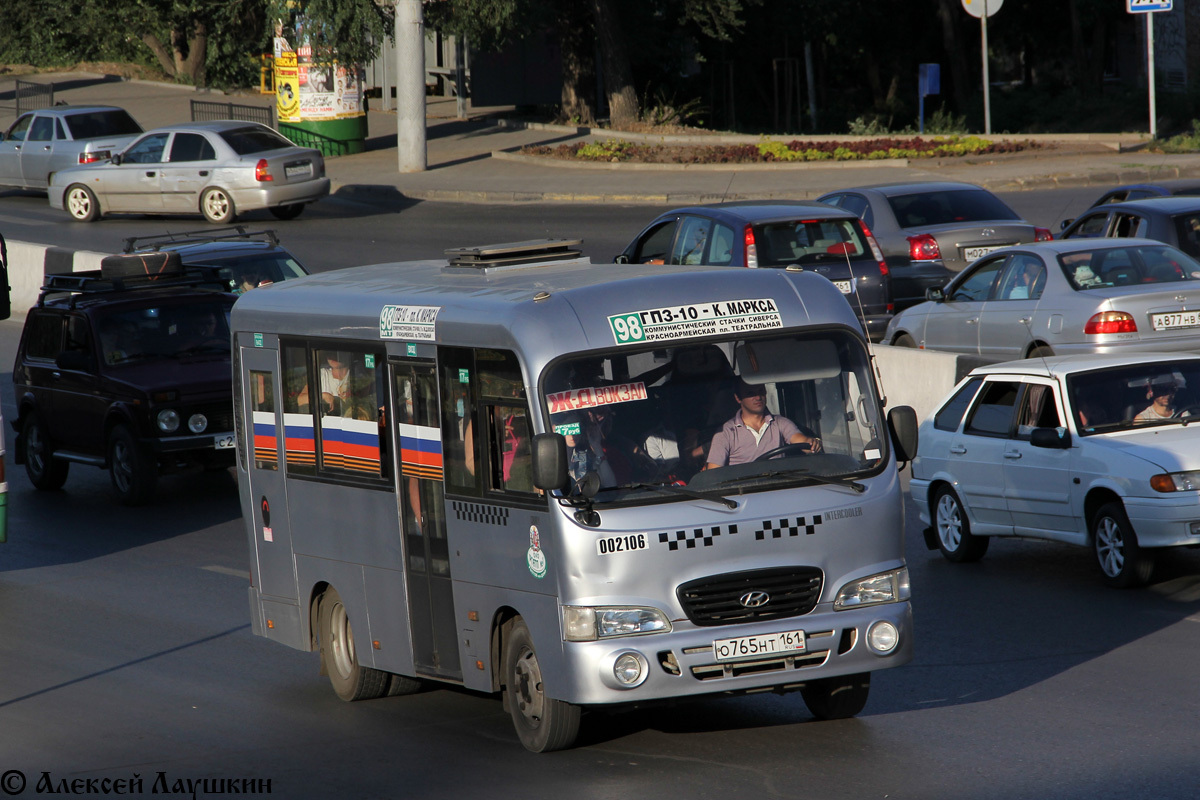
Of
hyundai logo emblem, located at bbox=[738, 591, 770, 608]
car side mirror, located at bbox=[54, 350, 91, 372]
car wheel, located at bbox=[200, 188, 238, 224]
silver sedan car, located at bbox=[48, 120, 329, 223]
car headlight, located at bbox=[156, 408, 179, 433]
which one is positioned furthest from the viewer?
car wheel, located at bbox=[200, 188, 238, 224]

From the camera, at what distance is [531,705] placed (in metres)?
7.71

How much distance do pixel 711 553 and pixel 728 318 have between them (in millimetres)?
1148

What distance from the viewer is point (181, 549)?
13688 mm

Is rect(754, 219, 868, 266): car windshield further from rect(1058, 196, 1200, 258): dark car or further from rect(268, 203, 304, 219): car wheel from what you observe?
rect(268, 203, 304, 219): car wheel

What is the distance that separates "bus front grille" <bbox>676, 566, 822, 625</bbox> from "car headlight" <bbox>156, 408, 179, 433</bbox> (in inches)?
Answer: 369

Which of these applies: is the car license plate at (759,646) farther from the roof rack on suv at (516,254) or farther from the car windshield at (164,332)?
the car windshield at (164,332)

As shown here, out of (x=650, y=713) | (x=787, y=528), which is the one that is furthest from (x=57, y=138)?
(x=787, y=528)

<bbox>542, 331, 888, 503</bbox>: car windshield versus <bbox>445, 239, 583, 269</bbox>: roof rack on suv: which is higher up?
<bbox>445, 239, 583, 269</bbox>: roof rack on suv

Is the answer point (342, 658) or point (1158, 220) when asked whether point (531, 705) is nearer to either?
point (342, 658)

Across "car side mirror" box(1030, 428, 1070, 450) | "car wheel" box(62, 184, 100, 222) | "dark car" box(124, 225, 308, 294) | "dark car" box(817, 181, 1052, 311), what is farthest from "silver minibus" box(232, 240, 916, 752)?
"car wheel" box(62, 184, 100, 222)

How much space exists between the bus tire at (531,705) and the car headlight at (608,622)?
1.24 feet

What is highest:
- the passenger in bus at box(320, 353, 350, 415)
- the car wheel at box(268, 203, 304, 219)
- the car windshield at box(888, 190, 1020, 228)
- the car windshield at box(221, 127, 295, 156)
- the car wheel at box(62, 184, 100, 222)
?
the car windshield at box(221, 127, 295, 156)

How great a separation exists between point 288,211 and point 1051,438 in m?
21.9

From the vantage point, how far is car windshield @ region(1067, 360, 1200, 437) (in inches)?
447
